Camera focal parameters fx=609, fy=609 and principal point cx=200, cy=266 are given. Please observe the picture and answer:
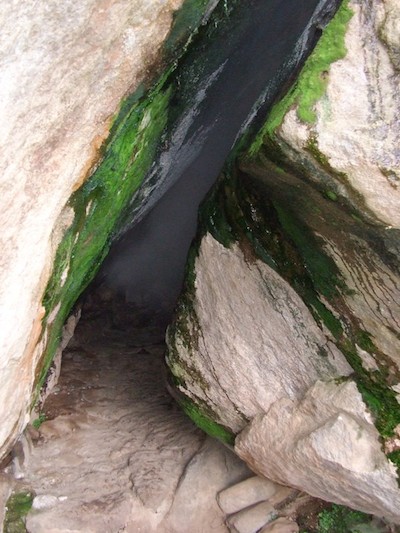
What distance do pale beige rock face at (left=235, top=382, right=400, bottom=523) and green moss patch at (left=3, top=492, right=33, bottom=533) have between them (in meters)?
1.38

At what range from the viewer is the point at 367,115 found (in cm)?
184

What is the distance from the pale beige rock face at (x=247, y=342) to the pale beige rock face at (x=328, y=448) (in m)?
0.08

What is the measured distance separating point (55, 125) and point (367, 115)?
96 cm

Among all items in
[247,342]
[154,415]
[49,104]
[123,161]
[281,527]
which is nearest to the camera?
[49,104]

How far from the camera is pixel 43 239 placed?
2.16 meters

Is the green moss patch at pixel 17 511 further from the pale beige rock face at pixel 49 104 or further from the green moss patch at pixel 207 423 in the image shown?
the pale beige rock face at pixel 49 104

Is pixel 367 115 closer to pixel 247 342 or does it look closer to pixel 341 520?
pixel 247 342

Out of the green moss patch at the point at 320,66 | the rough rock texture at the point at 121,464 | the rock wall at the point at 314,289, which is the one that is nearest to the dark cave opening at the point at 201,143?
the rock wall at the point at 314,289

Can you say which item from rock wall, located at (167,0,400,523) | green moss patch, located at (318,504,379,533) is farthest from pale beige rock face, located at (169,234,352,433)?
green moss patch, located at (318,504,379,533)

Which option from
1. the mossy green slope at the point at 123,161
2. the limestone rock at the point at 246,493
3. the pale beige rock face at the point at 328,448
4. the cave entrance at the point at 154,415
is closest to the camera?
the mossy green slope at the point at 123,161

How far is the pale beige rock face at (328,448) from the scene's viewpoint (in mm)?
2650

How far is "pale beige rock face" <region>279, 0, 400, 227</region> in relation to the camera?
1.80 meters

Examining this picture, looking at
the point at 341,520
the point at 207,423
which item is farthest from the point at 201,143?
the point at 341,520

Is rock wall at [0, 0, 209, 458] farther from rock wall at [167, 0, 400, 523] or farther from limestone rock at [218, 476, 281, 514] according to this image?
limestone rock at [218, 476, 281, 514]
